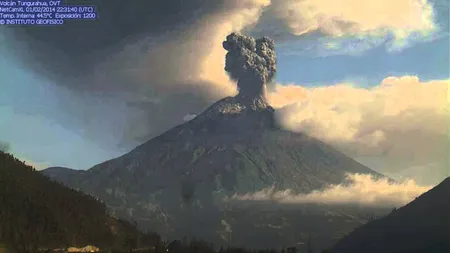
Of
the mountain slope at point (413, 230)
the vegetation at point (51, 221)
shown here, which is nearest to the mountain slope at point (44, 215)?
the vegetation at point (51, 221)

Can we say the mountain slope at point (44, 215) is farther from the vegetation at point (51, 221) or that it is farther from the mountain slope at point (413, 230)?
the mountain slope at point (413, 230)

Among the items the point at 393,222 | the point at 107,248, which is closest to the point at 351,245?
the point at 393,222

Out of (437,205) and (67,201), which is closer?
(67,201)

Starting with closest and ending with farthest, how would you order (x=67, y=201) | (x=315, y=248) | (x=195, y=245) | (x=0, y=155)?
(x=67, y=201), (x=0, y=155), (x=195, y=245), (x=315, y=248)

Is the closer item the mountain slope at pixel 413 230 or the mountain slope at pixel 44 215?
Answer: the mountain slope at pixel 44 215

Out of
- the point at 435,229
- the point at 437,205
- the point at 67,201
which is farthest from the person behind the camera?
the point at 437,205

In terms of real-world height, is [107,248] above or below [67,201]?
below

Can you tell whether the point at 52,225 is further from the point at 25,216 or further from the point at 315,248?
the point at 315,248

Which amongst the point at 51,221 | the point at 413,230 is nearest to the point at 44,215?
the point at 51,221
